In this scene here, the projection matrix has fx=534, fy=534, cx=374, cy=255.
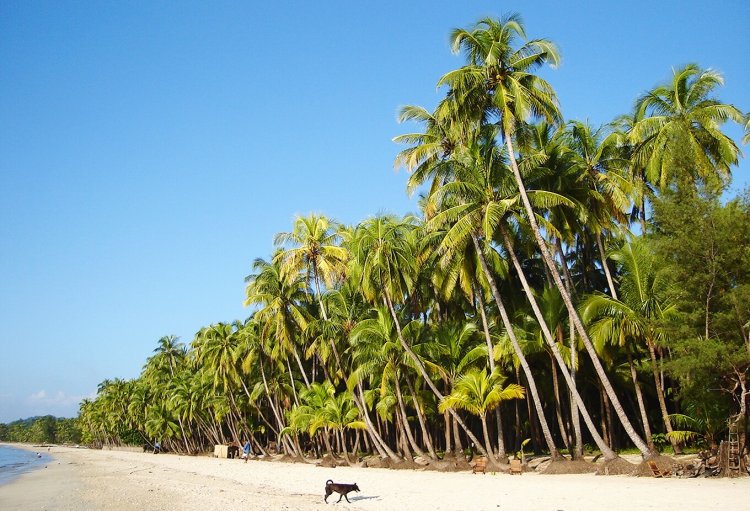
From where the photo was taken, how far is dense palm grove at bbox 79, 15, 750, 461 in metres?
17.4

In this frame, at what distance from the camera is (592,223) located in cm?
2411

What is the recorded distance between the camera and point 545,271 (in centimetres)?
2895

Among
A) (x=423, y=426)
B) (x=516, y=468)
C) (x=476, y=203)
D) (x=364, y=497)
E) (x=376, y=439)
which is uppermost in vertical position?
(x=476, y=203)

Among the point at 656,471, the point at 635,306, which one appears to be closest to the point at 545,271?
the point at 635,306

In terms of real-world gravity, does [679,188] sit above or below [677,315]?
above

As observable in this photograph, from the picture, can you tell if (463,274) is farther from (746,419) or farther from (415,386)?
(746,419)

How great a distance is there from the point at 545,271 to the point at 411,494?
50.1 feet

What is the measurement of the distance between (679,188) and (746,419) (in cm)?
776

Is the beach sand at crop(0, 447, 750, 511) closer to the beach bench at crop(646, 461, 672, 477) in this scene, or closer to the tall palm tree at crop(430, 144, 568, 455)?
the beach bench at crop(646, 461, 672, 477)

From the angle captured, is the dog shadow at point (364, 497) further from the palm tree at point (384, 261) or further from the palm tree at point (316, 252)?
the palm tree at point (316, 252)

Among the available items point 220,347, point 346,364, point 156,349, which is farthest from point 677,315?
point 156,349

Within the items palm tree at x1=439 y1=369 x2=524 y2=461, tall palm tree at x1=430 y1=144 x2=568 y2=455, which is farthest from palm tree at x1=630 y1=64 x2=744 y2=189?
palm tree at x1=439 y1=369 x2=524 y2=461

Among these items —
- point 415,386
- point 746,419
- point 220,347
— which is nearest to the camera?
point 746,419

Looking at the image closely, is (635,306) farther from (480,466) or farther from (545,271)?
(480,466)
